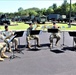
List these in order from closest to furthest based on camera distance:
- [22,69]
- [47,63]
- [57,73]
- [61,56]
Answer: [57,73], [22,69], [47,63], [61,56]

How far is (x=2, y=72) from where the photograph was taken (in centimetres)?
872

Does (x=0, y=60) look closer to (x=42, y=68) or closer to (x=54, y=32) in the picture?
(x=42, y=68)

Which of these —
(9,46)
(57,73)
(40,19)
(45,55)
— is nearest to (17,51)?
(9,46)

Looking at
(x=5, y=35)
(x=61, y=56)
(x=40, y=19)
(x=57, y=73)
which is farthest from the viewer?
(x=40, y=19)

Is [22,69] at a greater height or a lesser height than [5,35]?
lesser

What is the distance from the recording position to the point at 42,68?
30.3 feet

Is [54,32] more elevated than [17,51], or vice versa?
[54,32]

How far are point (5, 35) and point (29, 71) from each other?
4266 millimetres

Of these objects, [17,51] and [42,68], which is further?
[17,51]

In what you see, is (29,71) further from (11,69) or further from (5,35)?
(5,35)

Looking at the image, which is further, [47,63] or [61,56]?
[61,56]

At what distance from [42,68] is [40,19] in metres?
42.4

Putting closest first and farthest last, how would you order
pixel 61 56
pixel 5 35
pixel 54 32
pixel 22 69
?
pixel 22 69 → pixel 61 56 → pixel 5 35 → pixel 54 32

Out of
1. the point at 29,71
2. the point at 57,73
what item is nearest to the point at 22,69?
the point at 29,71
